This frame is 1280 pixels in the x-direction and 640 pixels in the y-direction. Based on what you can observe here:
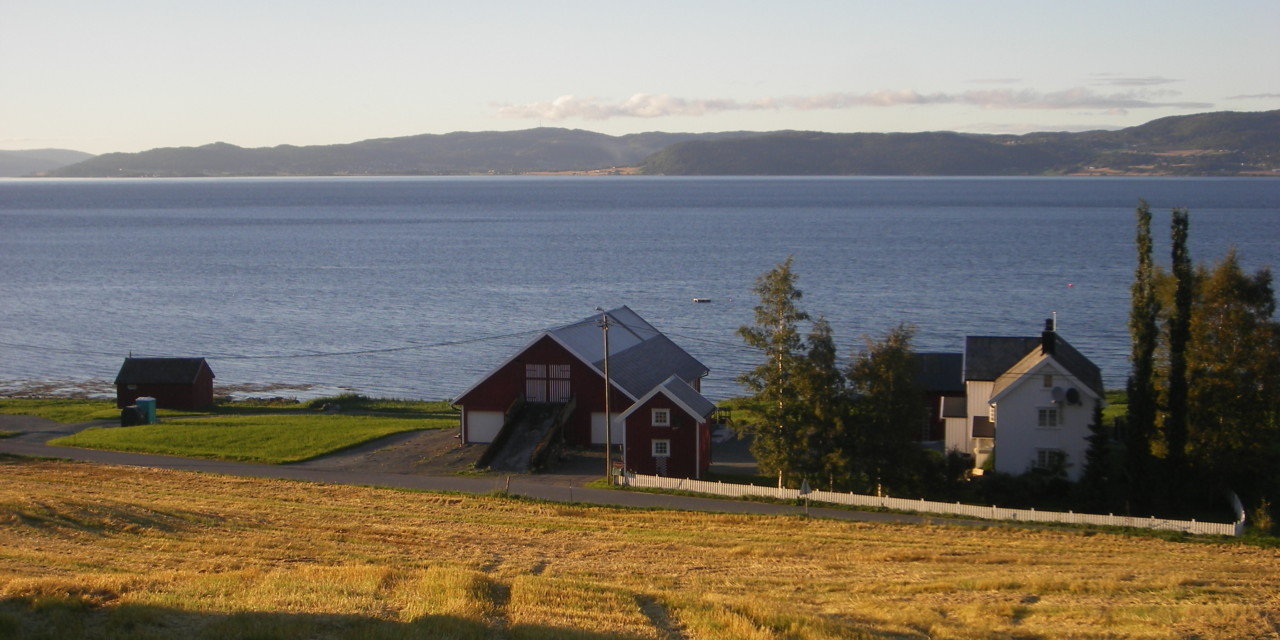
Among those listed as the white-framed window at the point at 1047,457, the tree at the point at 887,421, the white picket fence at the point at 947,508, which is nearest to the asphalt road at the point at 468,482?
the white picket fence at the point at 947,508

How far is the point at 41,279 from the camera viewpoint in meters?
112

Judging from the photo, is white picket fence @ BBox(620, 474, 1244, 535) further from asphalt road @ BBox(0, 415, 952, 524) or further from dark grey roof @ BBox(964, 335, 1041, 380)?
dark grey roof @ BBox(964, 335, 1041, 380)

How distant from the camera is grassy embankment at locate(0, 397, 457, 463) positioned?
41.7 m

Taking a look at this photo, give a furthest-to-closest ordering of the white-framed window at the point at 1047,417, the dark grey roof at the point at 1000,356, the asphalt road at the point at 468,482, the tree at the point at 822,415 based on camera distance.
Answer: the dark grey roof at the point at 1000,356
the white-framed window at the point at 1047,417
the tree at the point at 822,415
the asphalt road at the point at 468,482

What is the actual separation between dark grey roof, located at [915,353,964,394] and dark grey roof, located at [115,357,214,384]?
31.4m

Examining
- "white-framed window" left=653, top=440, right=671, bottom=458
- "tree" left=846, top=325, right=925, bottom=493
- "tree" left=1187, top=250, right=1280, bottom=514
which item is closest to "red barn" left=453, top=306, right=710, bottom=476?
"white-framed window" left=653, top=440, right=671, bottom=458

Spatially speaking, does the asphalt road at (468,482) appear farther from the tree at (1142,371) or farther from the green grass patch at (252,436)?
the tree at (1142,371)

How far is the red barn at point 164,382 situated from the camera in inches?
2080

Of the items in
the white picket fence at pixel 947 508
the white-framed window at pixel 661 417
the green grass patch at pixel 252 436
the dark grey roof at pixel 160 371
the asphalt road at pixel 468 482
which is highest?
the white-framed window at pixel 661 417

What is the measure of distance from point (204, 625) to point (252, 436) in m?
29.6

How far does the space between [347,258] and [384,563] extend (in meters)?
114

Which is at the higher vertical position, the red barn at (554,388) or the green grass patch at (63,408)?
the red barn at (554,388)

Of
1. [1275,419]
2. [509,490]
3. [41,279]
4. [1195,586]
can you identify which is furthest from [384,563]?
[41,279]

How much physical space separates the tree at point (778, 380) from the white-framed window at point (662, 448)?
144 inches
